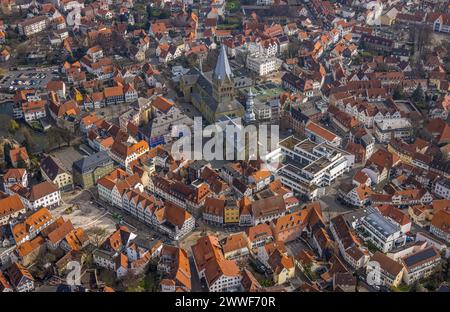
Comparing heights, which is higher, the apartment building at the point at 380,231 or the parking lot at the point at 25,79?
the parking lot at the point at 25,79

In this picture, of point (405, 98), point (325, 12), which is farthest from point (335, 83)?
point (325, 12)

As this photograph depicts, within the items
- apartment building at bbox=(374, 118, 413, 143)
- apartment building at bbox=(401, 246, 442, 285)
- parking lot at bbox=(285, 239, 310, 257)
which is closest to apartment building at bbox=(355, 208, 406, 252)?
apartment building at bbox=(401, 246, 442, 285)

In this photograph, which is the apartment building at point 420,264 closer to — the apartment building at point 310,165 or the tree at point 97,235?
the apartment building at point 310,165

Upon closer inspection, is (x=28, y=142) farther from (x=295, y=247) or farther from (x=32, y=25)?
(x=32, y=25)

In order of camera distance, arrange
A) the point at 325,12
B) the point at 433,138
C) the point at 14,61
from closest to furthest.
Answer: the point at 433,138 → the point at 14,61 → the point at 325,12

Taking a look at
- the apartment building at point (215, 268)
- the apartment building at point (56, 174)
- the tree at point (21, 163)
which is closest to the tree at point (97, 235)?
the apartment building at point (56, 174)

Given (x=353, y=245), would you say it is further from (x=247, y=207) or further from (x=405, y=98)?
(x=405, y=98)

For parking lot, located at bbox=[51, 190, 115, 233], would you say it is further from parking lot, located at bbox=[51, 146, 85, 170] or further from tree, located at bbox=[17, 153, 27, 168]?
tree, located at bbox=[17, 153, 27, 168]
